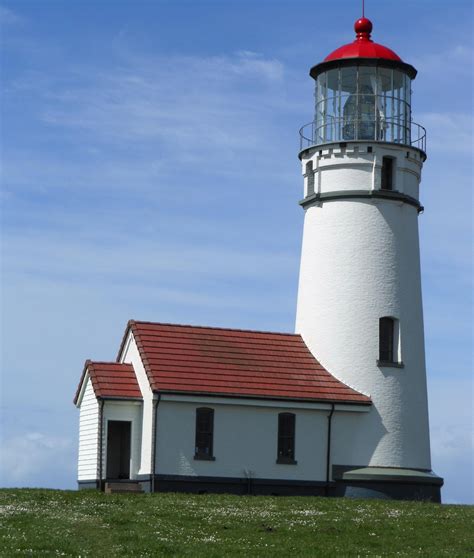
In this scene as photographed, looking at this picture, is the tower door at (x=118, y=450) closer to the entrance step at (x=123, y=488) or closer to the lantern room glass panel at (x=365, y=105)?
the entrance step at (x=123, y=488)

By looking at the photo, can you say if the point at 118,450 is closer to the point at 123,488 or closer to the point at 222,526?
the point at 123,488

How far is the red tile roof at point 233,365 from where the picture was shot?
35062mm

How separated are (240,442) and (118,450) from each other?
4643 mm

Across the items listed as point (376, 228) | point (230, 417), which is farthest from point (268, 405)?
point (376, 228)

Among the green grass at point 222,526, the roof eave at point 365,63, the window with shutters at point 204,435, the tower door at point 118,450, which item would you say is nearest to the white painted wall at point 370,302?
the roof eave at point 365,63

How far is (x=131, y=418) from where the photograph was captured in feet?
117

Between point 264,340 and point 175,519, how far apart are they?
1280 centimetres

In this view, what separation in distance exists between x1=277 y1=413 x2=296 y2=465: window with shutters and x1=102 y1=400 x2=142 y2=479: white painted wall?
14.1 feet

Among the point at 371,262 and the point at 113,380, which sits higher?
the point at 371,262

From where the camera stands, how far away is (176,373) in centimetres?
3503

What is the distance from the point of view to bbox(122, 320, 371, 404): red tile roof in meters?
35.1

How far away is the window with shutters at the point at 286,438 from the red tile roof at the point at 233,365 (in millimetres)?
738

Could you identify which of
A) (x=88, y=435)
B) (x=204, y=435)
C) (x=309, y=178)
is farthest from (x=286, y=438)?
(x=309, y=178)

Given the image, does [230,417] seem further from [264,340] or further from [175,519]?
[175,519]
